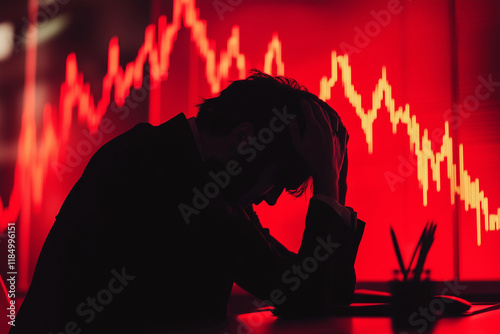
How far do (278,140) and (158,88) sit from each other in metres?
1.64

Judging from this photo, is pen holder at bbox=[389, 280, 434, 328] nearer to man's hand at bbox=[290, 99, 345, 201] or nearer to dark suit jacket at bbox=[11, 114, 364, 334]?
dark suit jacket at bbox=[11, 114, 364, 334]

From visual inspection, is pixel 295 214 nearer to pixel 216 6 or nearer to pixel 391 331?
pixel 216 6

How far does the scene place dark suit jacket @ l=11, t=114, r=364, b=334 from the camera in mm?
794

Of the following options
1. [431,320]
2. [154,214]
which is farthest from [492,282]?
[154,214]

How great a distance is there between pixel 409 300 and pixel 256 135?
1.47 feet

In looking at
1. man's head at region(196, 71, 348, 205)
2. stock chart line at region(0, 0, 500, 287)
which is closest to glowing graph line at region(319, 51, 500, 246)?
stock chart line at region(0, 0, 500, 287)

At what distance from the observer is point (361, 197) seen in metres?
2.28

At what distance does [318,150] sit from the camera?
1.06m

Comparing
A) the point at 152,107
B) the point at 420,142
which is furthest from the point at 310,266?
the point at 152,107

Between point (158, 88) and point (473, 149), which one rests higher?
point (158, 88)

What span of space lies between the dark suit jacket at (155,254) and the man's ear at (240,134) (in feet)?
0.35

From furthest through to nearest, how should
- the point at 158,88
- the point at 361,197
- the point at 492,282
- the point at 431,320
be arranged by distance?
the point at 158,88
the point at 361,197
the point at 492,282
the point at 431,320

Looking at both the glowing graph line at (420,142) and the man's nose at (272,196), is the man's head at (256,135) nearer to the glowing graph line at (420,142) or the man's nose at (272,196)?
the man's nose at (272,196)

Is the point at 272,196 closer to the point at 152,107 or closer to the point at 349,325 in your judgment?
the point at 349,325
